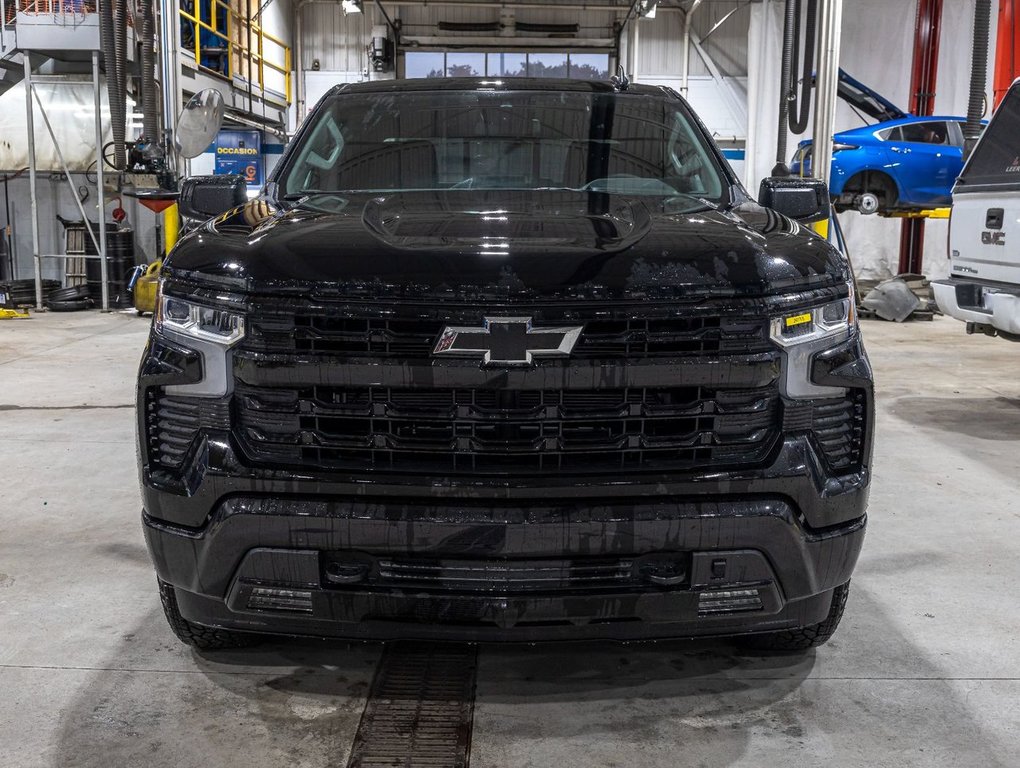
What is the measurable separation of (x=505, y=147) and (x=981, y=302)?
4001mm

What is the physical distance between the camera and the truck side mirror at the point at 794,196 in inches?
125

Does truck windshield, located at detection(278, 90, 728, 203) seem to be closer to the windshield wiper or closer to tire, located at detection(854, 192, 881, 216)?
the windshield wiper

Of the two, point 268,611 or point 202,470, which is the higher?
point 202,470

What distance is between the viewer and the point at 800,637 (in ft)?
9.15

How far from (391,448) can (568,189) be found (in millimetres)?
1195

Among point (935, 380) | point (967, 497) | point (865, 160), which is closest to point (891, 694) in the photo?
point (967, 497)

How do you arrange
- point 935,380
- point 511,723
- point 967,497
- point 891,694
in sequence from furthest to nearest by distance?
1. point 935,380
2. point 967,497
3. point 891,694
4. point 511,723

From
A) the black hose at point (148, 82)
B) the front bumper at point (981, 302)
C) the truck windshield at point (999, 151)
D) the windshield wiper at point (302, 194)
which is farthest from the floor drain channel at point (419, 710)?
the black hose at point (148, 82)

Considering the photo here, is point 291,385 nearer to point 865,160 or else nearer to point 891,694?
point 891,694

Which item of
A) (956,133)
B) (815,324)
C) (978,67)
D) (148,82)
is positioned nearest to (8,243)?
(148,82)

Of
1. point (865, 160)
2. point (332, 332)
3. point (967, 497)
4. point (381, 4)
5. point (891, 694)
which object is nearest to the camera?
point (332, 332)

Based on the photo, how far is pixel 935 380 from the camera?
7730mm

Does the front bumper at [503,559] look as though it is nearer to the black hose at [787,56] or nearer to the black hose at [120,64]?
the black hose at [787,56]

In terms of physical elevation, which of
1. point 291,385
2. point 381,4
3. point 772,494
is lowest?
point 772,494
